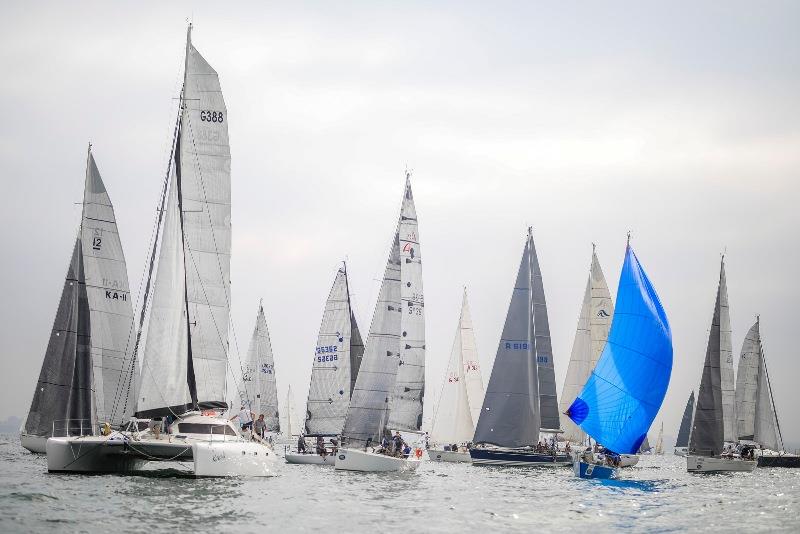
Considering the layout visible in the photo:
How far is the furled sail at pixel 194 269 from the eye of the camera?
37812 mm

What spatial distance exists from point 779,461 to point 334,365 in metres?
35.4

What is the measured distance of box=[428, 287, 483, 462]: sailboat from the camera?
72.9 metres

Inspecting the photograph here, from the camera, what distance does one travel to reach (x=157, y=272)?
1502 inches

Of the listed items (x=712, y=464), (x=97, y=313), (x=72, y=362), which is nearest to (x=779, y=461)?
(x=712, y=464)

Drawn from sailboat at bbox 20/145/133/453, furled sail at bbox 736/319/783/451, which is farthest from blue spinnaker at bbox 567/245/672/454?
furled sail at bbox 736/319/783/451

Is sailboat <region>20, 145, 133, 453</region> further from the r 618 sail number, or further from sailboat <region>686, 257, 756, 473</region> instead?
sailboat <region>686, 257, 756, 473</region>

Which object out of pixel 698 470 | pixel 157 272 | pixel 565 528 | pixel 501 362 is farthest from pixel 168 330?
pixel 698 470

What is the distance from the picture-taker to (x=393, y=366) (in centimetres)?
5081

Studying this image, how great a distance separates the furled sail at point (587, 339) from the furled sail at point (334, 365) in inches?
676

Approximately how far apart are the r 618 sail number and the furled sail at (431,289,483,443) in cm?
3668

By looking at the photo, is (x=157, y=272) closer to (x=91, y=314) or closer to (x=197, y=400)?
(x=197, y=400)

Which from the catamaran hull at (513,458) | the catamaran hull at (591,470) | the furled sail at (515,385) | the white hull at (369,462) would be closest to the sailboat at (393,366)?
the white hull at (369,462)

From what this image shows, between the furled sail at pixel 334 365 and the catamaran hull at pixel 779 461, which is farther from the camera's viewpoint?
the catamaran hull at pixel 779 461

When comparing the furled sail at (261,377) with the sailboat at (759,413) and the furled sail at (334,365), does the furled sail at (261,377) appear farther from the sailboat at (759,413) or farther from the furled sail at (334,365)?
the sailboat at (759,413)
